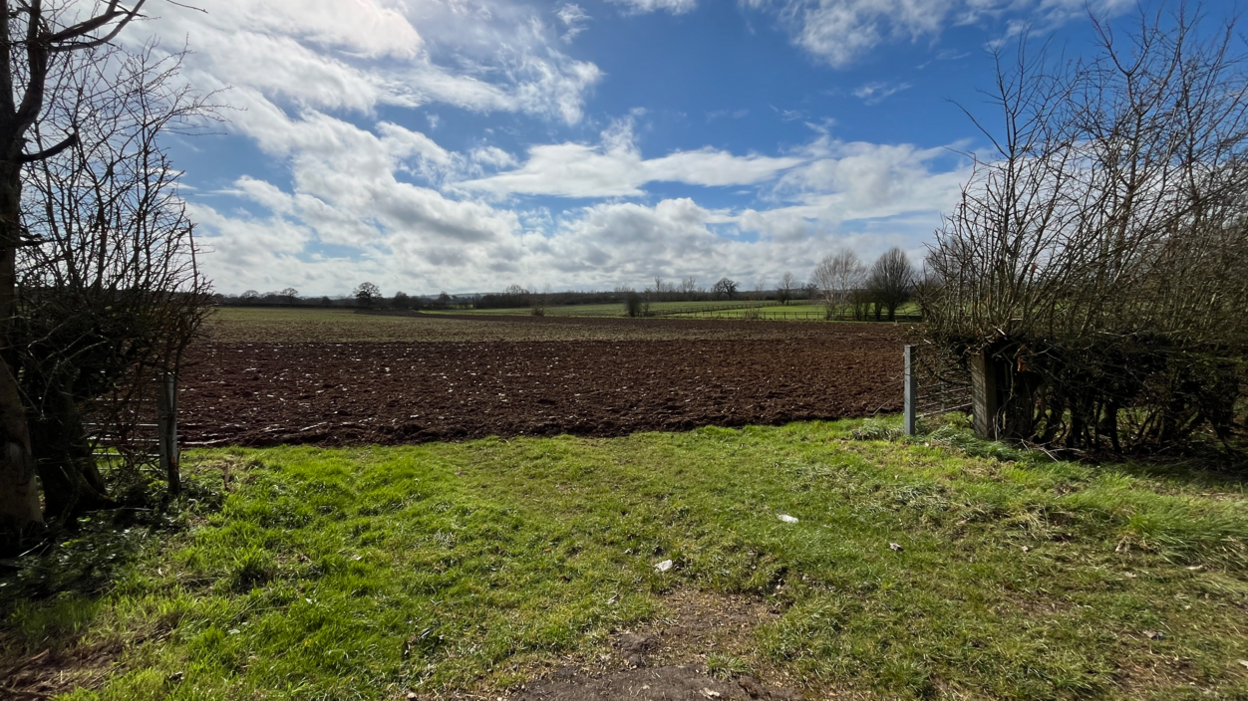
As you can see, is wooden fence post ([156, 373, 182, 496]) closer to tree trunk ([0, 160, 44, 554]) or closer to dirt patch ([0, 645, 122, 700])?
tree trunk ([0, 160, 44, 554])

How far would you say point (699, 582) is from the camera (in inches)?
167

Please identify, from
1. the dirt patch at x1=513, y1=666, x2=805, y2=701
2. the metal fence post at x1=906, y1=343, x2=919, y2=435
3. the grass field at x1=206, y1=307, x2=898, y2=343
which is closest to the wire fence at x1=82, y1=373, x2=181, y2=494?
the dirt patch at x1=513, y1=666, x2=805, y2=701

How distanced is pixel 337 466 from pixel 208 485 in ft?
4.77

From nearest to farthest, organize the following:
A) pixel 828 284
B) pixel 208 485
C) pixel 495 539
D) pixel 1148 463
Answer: pixel 495 539
pixel 208 485
pixel 1148 463
pixel 828 284

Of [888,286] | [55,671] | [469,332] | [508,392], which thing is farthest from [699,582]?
[888,286]

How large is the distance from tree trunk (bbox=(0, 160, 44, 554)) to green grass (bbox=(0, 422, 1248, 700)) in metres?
0.69

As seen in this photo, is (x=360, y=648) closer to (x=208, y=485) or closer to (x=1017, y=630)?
(x=208, y=485)

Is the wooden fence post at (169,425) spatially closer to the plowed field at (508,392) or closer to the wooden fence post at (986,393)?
the plowed field at (508,392)

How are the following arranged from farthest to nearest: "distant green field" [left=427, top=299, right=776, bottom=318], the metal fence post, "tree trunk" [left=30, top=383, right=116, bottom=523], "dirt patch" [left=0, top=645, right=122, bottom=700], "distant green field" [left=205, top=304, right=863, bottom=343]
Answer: "distant green field" [left=427, top=299, right=776, bottom=318] < "distant green field" [left=205, top=304, right=863, bottom=343] < the metal fence post < "tree trunk" [left=30, top=383, right=116, bottom=523] < "dirt patch" [left=0, top=645, right=122, bottom=700]

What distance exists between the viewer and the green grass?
303cm

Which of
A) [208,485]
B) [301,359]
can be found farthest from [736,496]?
[301,359]

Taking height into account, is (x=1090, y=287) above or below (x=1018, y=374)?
above

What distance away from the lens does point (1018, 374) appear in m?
7.20

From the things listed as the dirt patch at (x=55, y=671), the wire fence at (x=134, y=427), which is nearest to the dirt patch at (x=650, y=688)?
the dirt patch at (x=55, y=671)
